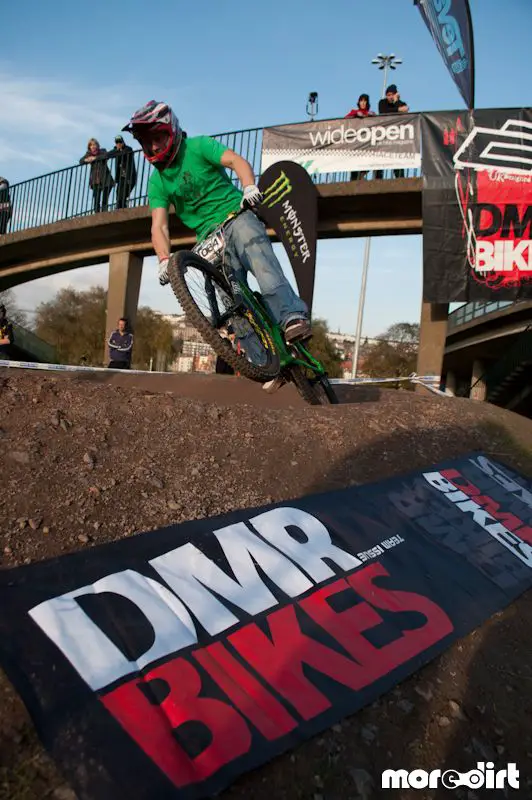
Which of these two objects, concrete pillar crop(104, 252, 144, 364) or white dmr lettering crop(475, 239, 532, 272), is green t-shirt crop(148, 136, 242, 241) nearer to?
white dmr lettering crop(475, 239, 532, 272)

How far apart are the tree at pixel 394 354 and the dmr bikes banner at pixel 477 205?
2658 cm

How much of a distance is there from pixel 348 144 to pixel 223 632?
41.5 ft

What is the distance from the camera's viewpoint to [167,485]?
313 cm

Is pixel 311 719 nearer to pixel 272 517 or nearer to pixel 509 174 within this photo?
pixel 272 517

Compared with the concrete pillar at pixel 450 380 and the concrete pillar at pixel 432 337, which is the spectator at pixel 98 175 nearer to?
the concrete pillar at pixel 432 337

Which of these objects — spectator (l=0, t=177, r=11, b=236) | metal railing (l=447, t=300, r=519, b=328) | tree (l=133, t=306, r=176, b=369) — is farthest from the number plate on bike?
tree (l=133, t=306, r=176, b=369)

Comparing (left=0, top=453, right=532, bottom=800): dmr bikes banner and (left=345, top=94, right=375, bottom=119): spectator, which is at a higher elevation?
(left=345, top=94, right=375, bottom=119): spectator

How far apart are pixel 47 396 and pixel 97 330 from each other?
30.6 metres

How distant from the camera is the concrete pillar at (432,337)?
527 inches

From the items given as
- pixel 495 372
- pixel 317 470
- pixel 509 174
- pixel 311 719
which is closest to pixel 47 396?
pixel 317 470

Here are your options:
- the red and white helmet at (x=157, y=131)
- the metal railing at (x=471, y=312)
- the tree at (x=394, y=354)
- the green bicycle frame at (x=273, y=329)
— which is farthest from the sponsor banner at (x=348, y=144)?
the tree at (x=394, y=354)

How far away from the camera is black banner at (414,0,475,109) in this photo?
12227 mm

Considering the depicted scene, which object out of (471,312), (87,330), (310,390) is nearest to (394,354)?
(471,312)

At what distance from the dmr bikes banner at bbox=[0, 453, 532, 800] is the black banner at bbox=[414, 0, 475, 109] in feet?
40.0
